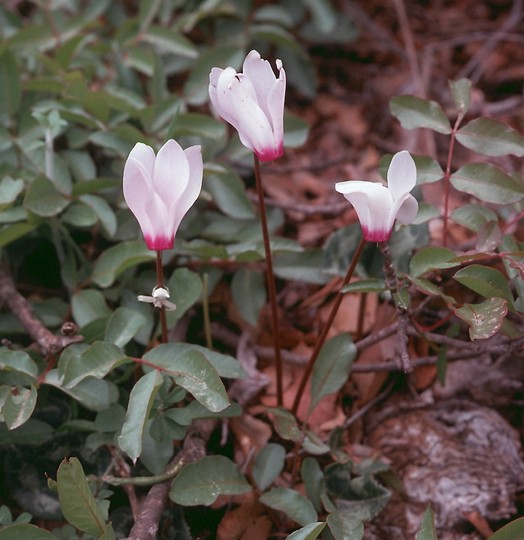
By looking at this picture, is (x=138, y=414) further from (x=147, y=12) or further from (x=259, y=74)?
(x=147, y=12)

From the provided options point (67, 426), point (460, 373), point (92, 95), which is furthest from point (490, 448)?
point (92, 95)

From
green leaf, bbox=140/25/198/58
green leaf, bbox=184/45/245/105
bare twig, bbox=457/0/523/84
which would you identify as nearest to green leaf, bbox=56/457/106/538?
green leaf, bbox=184/45/245/105

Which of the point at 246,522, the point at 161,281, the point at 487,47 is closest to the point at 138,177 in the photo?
the point at 161,281

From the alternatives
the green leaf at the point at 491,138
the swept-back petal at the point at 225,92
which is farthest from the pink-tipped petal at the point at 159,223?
A: the green leaf at the point at 491,138

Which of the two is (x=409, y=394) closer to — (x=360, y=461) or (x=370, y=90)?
(x=360, y=461)

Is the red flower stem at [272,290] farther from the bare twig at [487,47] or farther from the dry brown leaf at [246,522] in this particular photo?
the bare twig at [487,47]
